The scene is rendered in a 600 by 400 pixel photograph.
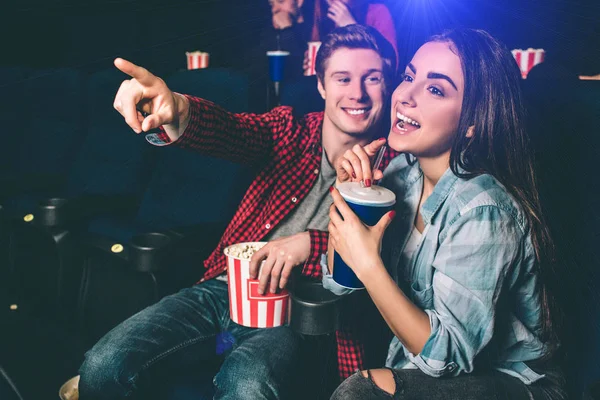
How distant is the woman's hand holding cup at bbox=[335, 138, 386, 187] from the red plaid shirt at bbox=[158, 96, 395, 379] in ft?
0.80

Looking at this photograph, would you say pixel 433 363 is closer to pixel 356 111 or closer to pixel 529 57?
pixel 356 111

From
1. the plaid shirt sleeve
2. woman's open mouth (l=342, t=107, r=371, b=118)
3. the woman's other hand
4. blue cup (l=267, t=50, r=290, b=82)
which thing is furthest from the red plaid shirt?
blue cup (l=267, t=50, r=290, b=82)

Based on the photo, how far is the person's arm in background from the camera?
181cm

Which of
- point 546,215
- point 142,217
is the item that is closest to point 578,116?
point 546,215

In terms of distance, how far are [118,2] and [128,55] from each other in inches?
14.2

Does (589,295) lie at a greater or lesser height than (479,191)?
lesser

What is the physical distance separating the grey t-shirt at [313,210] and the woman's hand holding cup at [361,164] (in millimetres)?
256

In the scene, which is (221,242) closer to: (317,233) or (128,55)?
(317,233)

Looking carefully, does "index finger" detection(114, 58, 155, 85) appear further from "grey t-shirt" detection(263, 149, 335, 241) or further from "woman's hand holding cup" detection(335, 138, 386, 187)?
"grey t-shirt" detection(263, 149, 335, 241)

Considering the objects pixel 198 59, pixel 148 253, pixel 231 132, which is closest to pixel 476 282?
pixel 231 132

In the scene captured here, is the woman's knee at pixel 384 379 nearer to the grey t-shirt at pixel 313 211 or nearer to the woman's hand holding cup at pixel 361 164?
the woman's hand holding cup at pixel 361 164

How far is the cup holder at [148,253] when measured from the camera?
1250 millimetres

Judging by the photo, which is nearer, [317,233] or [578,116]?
[578,116]

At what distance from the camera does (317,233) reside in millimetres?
1104
